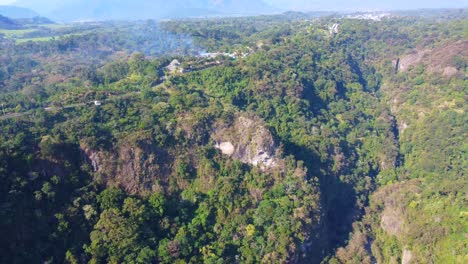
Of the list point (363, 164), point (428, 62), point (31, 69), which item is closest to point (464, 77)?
point (428, 62)

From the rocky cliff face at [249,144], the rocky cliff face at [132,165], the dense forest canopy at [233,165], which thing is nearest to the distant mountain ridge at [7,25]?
the dense forest canopy at [233,165]

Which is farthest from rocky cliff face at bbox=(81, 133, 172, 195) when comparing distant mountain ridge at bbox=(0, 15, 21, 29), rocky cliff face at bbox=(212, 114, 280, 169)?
distant mountain ridge at bbox=(0, 15, 21, 29)

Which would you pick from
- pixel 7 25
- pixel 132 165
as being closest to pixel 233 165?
pixel 132 165

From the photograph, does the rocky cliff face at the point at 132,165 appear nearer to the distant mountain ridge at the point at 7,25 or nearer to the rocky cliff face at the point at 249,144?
the rocky cliff face at the point at 249,144

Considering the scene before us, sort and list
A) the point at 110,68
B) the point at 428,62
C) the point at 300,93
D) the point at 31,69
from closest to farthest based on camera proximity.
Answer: the point at 300,93, the point at 110,68, the point at 428,62, the point at 31,69

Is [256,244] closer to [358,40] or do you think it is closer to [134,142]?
[134,142]

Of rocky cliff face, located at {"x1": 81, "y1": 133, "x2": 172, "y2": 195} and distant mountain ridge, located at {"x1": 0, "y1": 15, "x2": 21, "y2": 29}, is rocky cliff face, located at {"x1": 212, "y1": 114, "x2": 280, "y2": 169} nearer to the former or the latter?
rocky cliff face, located at {"x1": 81, "y1": 133, "x2": 172, "y2": 195}

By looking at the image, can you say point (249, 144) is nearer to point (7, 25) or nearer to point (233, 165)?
point (233, 165)
